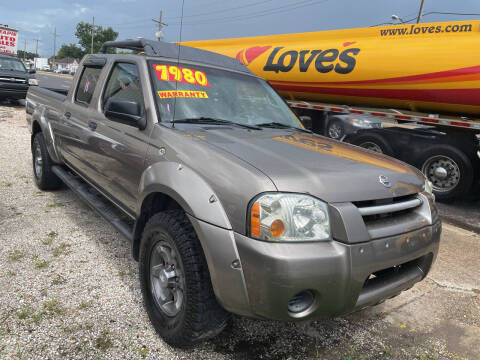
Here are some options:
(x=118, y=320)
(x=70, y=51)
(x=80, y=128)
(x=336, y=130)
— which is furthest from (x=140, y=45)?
(x=70, y=51)

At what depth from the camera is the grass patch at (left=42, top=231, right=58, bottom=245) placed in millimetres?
3617

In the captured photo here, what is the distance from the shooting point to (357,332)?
105 inches

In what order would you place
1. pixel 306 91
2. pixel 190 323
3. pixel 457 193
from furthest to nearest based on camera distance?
pixel 306 91
pixel 457 193
pixel 190 323

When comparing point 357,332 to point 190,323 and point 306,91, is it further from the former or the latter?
point 306,91

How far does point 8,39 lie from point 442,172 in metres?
28.1

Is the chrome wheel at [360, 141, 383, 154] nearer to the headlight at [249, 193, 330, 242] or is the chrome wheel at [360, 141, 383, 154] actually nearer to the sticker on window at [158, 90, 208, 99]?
the sticker on window at [158, 90, 208, 99]

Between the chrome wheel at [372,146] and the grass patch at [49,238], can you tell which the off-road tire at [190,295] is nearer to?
the grass patch at [49,238]

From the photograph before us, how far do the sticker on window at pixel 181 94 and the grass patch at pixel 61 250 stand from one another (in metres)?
1.73

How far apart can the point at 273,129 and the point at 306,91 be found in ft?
19.7

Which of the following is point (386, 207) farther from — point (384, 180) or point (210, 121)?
point (210, 121)

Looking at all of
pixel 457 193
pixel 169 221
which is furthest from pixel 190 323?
pixel 457 193

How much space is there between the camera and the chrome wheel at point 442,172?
638cm

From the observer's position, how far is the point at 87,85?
3.92 meters

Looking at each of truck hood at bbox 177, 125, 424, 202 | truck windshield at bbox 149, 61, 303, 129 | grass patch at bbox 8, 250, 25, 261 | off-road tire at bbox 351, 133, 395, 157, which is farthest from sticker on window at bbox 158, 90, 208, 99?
off-road tire at bbox 351, 133, 395, 157
